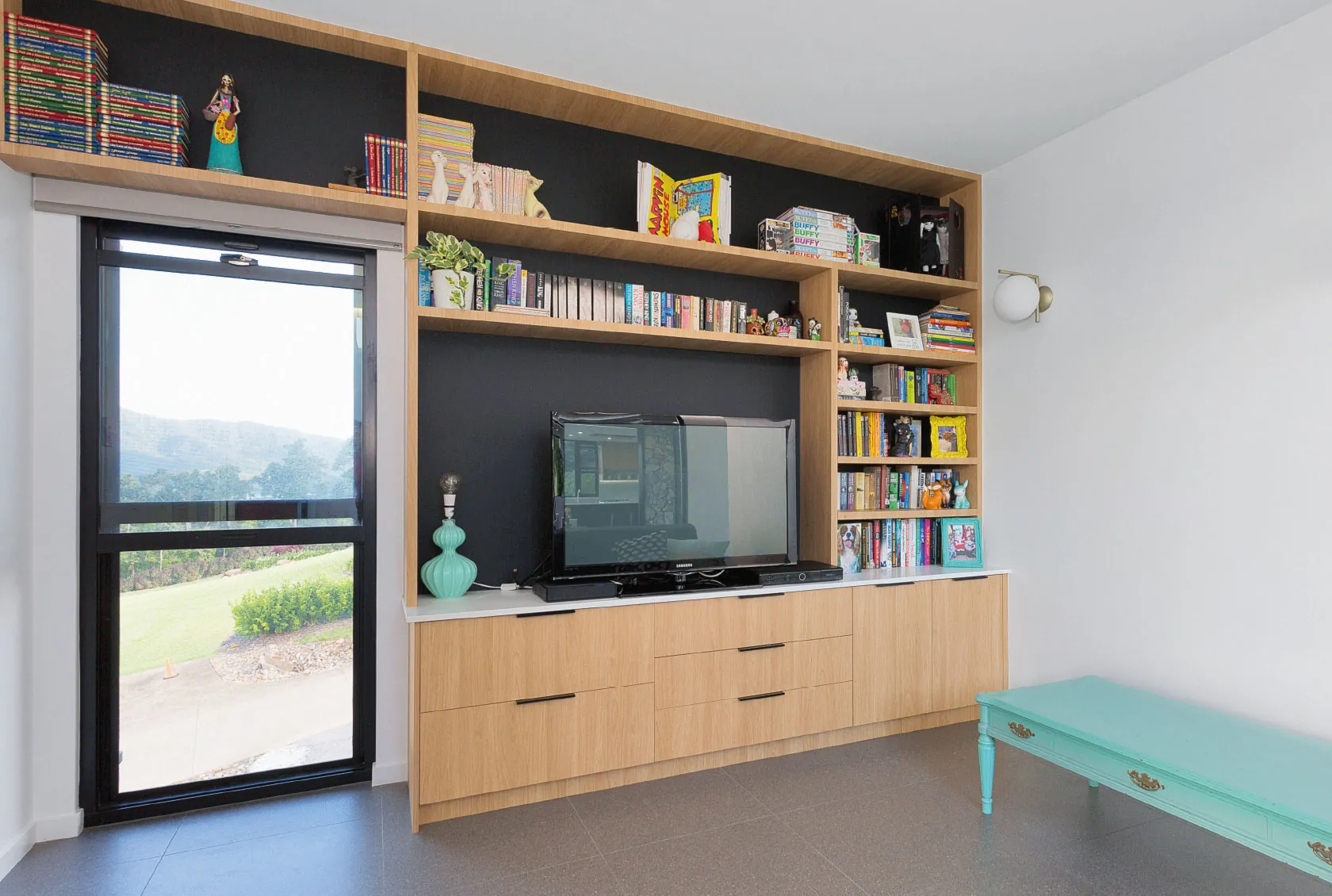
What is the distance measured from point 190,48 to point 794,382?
109 inches

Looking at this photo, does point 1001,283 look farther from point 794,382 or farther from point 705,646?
point 705,646

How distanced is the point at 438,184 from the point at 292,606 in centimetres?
169

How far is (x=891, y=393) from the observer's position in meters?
Answer: 3.52

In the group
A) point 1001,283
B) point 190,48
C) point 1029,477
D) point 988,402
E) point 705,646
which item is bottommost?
point 705,646

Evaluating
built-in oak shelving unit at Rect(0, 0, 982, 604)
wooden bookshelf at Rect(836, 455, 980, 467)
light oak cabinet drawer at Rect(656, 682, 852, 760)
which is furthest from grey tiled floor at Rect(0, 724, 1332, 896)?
wooden bookshelf at Rect(836, 455, 980, 467)

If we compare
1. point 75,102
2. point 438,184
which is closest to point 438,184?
point 438,184

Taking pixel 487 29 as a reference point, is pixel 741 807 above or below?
below

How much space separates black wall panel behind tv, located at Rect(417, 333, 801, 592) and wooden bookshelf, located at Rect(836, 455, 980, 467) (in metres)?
0.97

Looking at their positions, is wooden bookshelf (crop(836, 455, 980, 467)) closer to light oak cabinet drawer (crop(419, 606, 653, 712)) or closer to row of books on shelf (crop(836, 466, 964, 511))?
row of books on shelf (crop(836, 466, 964, 511))

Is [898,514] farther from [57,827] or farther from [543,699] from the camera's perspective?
[57,827]

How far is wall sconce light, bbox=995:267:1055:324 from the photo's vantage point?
10.4ft

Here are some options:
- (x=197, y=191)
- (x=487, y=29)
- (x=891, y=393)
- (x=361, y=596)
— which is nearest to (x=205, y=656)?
(x=361, y=596)

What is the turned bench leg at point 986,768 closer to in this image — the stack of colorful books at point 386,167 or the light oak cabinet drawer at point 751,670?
the light oak cabinet drawer at point 751,670

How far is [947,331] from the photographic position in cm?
357
